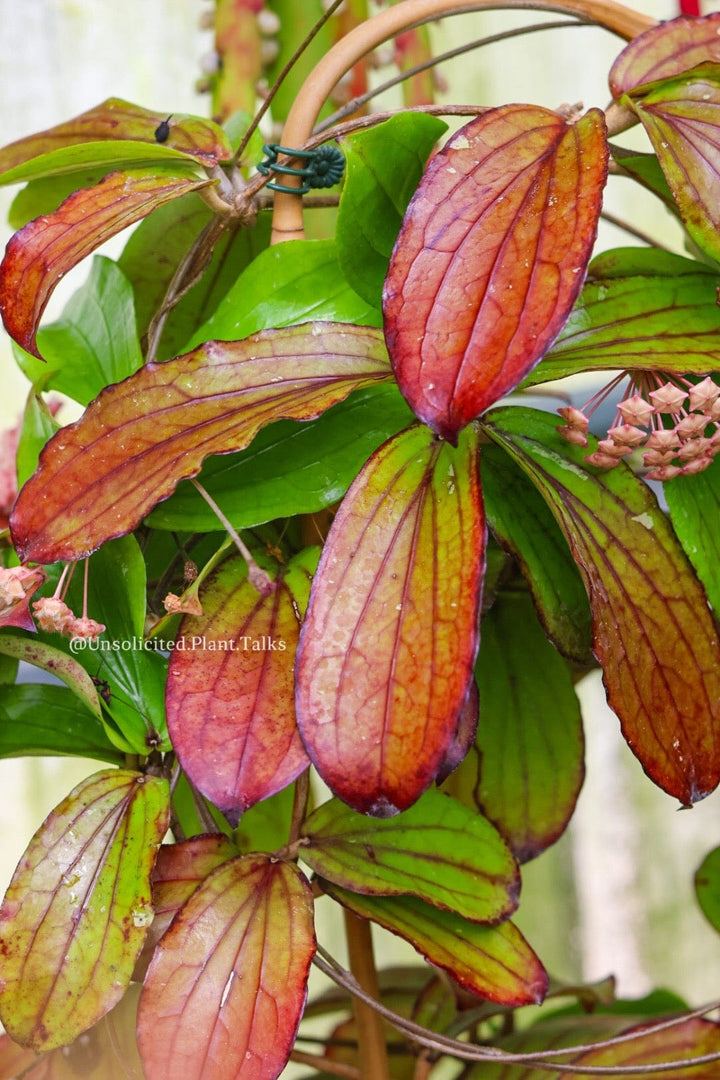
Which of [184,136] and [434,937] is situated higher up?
[184,136]

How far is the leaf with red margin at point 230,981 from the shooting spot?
42cm

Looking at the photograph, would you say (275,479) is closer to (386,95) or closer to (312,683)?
(312,683)

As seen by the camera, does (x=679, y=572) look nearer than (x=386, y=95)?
Yes

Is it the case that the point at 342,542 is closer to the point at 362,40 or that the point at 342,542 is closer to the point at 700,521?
the point at 700,521

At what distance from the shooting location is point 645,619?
474mm

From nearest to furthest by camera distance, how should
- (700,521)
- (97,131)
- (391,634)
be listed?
(391,634) < (700,521) < (97,131)

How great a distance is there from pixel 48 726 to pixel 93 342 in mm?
231

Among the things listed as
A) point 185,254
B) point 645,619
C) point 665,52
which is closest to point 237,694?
point 645,619

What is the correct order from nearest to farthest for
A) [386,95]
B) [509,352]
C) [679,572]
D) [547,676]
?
[509,352]
[679,572]
[547,676]
[386,95]

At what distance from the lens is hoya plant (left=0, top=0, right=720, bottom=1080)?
412 mm

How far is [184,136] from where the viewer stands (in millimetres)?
563

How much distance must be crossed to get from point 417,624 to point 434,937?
190 mm

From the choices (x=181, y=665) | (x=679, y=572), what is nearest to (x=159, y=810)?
(x=181, y=665)

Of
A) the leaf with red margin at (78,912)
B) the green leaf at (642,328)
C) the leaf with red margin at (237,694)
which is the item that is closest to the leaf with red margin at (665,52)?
the green leaf at (642,328)
